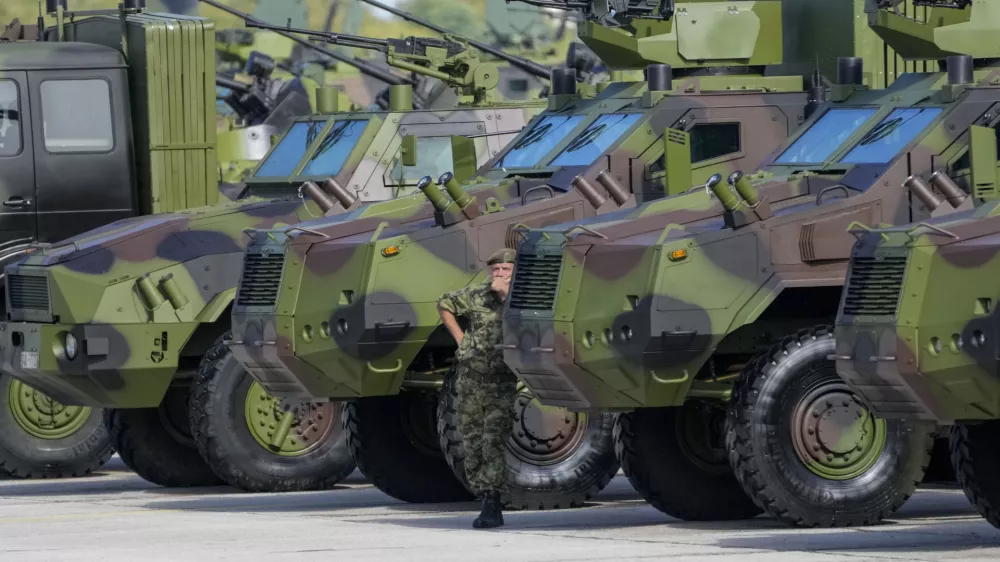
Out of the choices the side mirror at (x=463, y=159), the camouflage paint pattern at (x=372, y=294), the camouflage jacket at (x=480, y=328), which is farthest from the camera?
the side mirror at (x=463, y=159)

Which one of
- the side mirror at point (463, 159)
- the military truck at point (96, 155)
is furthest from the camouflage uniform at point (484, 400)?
the military truck at point (96, 155)

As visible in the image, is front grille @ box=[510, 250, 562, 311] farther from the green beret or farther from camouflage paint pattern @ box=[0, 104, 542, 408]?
camouflage paint pattern @ box=[0, 104, 542, 408]

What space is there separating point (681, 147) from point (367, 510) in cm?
277

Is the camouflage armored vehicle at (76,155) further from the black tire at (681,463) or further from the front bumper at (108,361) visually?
the black tire at (681,463)

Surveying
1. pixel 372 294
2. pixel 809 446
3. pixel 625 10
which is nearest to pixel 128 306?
pixel 372 294

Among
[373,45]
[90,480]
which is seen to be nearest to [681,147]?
[90,480]

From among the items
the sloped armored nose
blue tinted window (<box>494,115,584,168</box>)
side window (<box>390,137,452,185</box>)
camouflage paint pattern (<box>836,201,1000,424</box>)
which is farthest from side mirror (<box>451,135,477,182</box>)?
camouflage paint pattern (<box>836,201,1000,424</box>)

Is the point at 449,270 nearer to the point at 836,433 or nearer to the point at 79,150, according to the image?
the point at 836,433

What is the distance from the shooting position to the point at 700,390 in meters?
13.0

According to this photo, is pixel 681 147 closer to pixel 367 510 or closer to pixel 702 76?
pixel 702 76

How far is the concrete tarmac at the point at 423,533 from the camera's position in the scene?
11781 millimetres

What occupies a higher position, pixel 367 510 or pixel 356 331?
pixel 356 331

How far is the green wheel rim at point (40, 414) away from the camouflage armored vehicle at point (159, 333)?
1.11 metres

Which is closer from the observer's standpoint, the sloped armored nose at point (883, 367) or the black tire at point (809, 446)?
the sloped armored nose at point (883, 367)
